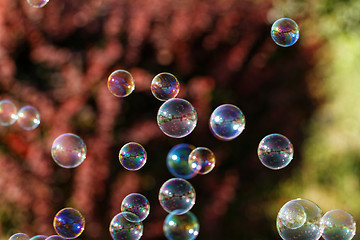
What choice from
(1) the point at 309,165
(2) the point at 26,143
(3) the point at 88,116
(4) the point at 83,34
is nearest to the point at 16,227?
(2) the point at 26,143

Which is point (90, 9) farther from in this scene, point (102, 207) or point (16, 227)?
point (16, 227)

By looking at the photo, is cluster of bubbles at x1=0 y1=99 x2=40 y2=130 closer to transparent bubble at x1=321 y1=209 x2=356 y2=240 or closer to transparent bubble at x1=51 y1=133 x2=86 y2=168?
transparent bubble at x1=51 y1=133 x2=86 y2=168

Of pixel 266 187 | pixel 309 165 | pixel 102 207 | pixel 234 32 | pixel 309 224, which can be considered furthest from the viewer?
pixel 309 165

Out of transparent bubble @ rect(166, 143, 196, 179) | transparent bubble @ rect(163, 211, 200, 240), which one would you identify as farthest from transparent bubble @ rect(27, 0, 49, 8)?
transparent bubble @ rect(163, 211, 200, 240)

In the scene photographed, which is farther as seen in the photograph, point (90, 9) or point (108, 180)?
point (90, 9)

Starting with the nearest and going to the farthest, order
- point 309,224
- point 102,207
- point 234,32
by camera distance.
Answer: point 309,224, point 102,207, point 234,32

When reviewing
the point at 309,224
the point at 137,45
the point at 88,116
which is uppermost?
the point at 137,45

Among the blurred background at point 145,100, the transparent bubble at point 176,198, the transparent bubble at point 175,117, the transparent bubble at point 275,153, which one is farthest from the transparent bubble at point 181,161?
the blurred background at point 145,100
